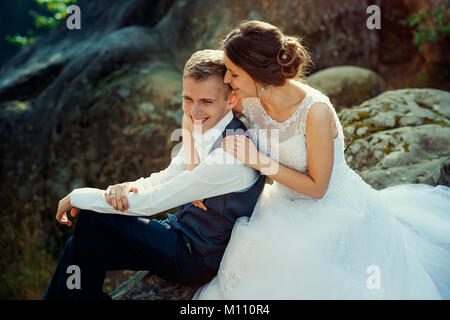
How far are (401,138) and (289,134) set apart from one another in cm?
143

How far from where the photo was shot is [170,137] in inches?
184

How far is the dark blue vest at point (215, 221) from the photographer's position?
2174mm

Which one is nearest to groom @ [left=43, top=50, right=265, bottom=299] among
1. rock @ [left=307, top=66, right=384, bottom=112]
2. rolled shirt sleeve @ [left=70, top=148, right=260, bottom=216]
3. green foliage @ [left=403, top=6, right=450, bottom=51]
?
rolled shirt sleeve @ [left=70, top=148, right=260, bottom=216]

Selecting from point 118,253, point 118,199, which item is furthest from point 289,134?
point 118,253

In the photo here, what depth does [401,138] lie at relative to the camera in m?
3.35

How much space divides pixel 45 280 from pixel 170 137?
2152 mm

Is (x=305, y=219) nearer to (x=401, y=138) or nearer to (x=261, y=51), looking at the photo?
(x=261, y=51)

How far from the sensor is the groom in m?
2.10

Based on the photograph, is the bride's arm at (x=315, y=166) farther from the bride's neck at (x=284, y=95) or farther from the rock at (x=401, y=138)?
the rock at (x=401, y=138)

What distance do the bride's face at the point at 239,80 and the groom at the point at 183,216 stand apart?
63 millimetres

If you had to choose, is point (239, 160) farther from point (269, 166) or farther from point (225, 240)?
point (225, 240)

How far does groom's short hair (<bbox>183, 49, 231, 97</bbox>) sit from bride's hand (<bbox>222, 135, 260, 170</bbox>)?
35cm
